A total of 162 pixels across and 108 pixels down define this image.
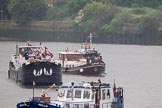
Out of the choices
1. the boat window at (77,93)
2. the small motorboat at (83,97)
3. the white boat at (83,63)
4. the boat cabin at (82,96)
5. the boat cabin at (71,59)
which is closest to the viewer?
the small motorboat at (83,97)

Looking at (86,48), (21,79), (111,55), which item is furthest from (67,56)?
(111,55)

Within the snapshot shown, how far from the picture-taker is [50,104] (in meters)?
66.0

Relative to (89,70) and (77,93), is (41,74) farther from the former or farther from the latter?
(77,93)

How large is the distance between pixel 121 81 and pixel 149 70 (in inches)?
733

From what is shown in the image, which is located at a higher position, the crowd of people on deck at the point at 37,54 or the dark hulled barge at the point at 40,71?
the crowd of people on deck at the point at 37,54

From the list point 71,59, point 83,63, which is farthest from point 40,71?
point 71,59

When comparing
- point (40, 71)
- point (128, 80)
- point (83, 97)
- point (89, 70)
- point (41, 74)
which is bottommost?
point (128, 80)

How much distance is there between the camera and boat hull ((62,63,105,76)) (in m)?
→ 113

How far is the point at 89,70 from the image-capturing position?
113 metres

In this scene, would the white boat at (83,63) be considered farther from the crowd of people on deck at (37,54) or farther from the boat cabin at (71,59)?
the crowd of people on deck at (37,54)

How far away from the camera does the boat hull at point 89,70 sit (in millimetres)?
112562

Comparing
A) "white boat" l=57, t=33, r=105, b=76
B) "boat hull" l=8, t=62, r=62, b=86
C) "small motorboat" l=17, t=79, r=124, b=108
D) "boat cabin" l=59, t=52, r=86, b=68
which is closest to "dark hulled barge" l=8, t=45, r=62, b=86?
"boat hull" l=8, t=62, r=62, b=86

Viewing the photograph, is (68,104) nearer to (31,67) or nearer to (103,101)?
(103,101)

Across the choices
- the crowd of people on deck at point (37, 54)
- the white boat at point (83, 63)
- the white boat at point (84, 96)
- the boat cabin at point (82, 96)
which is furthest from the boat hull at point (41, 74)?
the boat cabin at point (82, 96)
